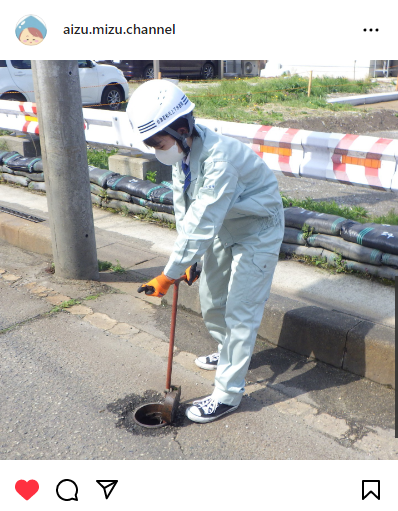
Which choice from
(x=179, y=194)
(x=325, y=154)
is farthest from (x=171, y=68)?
(x=179, y=194)

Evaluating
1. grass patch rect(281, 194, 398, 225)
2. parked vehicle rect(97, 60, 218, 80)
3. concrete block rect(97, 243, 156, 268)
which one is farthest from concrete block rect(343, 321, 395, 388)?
parked vehicle rect(97, 60, 218, 80)

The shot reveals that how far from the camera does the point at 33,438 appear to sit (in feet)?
9.31

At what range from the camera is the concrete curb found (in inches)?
128

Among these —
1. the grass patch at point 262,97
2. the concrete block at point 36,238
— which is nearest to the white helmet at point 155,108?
the concrete block at point 36,238

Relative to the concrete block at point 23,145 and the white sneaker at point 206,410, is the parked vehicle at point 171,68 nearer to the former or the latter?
the concrete block at point 23,145

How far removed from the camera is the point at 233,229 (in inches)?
119

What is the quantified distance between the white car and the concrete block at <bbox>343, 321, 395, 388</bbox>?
31.1 ft

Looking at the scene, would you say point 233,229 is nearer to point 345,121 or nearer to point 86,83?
point 345,121

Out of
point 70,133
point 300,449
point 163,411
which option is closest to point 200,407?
point 163,411

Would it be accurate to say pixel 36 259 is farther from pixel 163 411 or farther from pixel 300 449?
pixel 300 449

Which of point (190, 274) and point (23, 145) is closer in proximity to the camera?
Answer: point (190, 274)

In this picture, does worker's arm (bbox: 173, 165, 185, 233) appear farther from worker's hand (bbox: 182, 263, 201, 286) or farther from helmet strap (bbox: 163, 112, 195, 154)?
worker's hand (bbox: 182, 263, 201, 286)
